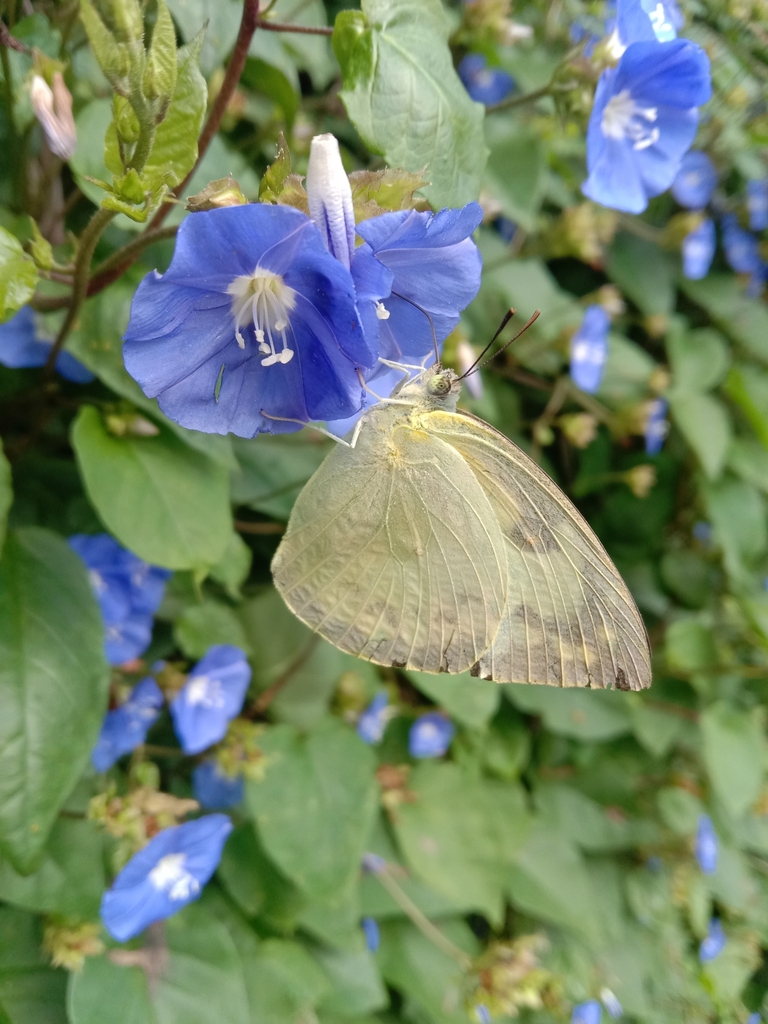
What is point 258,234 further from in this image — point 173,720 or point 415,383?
point 173,720

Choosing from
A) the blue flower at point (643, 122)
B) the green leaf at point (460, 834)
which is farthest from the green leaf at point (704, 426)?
the green leaf at point (460, 834)

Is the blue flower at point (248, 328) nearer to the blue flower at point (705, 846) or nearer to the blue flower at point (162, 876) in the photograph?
the blue flower at point (162, 876)

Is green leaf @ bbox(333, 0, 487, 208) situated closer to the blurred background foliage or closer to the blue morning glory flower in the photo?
the blurred background foliage

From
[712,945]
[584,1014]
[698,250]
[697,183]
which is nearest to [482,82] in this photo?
[697,183]

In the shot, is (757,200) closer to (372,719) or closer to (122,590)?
(372,719)

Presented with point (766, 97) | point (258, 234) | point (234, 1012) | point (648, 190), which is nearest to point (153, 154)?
point (258, 234)

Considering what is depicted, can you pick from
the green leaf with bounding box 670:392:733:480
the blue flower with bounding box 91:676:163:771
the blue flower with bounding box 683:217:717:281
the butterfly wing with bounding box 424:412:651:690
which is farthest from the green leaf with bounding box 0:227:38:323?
the blue flower with bounding box 683:217:717:281
